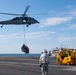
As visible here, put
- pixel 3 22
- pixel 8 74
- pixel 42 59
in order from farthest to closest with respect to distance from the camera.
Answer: pixel 3 22 < pixel 8 74 < pixel 42 59

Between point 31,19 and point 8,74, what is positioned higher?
point 31,19

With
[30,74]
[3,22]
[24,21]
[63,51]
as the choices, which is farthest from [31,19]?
[30,74]

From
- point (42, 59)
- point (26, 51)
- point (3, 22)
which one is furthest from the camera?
point (26, 51)

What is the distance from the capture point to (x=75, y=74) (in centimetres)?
2256

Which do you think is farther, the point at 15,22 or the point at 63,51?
the point at 15,22

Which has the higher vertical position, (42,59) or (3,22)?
(3,22)

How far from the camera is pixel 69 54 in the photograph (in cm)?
3869

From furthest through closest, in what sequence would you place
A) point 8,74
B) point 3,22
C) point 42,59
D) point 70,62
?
point 3,22, point 70,62, point 8,74, point 42,59

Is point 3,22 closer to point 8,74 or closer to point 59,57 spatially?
point 59,57

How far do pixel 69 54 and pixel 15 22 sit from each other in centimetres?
1247

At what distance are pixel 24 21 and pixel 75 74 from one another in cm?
2595

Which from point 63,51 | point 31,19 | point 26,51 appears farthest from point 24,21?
point 63,51

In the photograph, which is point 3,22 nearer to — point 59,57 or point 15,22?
point 15,22

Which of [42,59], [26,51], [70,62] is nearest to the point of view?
[42,59]
